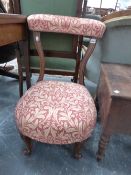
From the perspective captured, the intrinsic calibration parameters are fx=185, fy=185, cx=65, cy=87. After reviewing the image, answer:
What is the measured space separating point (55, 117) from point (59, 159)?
0.43 meters

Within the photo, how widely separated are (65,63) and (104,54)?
0.34 meters

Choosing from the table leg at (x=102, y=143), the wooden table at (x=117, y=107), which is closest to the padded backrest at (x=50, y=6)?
the wooden table at (x=117, y=107)

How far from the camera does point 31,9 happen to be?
138 cm

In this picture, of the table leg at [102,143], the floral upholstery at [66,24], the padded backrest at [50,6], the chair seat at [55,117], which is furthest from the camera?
the padded backrest at [50,6]

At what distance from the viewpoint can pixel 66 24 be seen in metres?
1.18

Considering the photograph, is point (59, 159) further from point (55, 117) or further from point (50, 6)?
point (50, 6)

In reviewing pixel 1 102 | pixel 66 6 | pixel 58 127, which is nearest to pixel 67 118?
pixel 58 127

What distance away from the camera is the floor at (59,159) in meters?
1.09

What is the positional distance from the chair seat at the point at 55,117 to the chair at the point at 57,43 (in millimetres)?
533

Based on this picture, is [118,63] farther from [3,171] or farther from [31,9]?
[3,171]

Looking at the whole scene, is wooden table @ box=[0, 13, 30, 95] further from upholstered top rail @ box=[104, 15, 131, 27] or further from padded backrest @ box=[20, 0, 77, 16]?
upholstered top rail @ box=[104, 15, 131, 27]

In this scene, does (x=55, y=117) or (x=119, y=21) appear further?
(x=119, y=21)

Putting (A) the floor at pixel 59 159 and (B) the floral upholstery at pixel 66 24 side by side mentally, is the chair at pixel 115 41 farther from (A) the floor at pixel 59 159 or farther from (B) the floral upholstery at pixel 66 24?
(A) the floor at pixel 59 159

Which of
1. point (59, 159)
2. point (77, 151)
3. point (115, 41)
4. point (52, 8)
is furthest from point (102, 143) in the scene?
point (52, 8)
